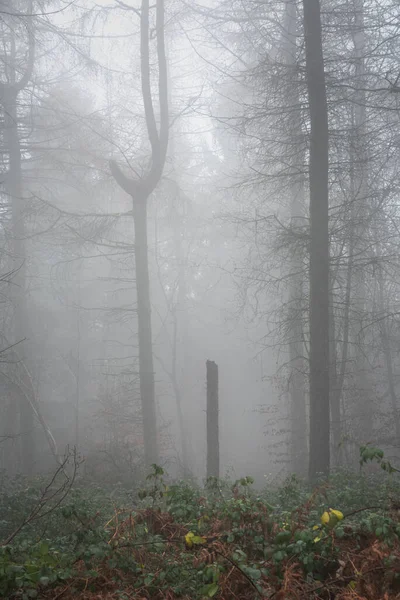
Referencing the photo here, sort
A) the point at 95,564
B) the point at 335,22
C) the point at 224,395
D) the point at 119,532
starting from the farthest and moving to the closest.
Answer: the point at 224,395 → the point at 335,22 → the point at 119,532 → the point at 95,564

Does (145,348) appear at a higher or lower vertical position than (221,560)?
higher

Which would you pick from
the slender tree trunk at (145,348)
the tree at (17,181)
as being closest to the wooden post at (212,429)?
the slender tree trunk at (145,348)

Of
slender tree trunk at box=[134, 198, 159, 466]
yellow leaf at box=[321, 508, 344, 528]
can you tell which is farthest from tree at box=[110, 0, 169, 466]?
yellow leaf at box=[321, 508, 344, 528]

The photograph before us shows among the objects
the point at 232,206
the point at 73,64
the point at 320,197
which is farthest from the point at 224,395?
the point at 320,197

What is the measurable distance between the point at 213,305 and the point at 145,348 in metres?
18.0

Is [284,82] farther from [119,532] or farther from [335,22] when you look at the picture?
[119,532]

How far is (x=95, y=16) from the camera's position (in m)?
13.2

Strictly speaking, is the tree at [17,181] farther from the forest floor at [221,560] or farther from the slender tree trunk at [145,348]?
the forest floor at [221,560]

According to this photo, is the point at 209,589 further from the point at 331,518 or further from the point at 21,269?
the point at 21,269

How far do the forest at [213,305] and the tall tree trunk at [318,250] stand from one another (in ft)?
0.12

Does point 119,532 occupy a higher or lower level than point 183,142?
lower

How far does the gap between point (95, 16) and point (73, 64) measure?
180 centimetres

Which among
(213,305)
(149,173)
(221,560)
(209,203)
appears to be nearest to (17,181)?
(149,173)

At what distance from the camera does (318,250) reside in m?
8.73
